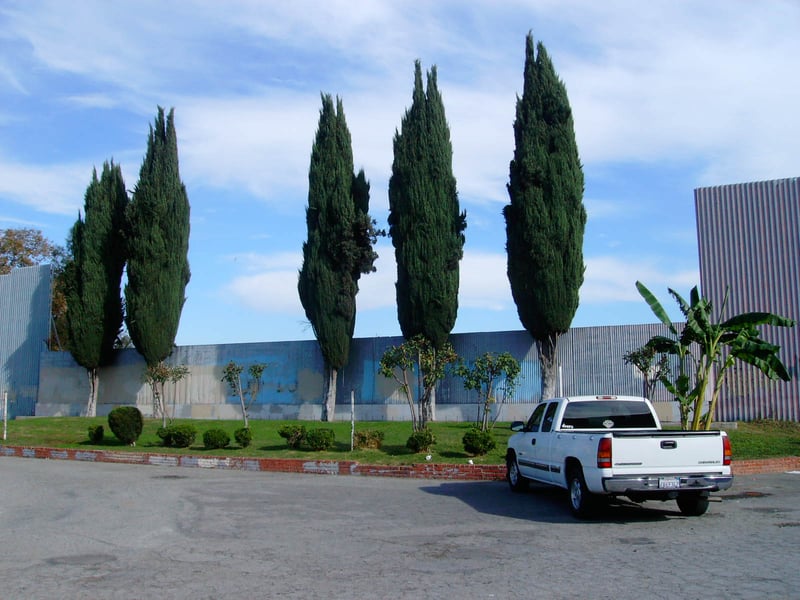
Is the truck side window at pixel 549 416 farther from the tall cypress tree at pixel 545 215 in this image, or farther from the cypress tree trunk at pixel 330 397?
the cypress tree trunk at pixel 330 397

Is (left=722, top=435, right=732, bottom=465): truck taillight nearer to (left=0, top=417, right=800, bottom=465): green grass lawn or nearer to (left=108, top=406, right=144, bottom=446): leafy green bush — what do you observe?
(left=0, top=417, right=800, bottom=465): green grass lawn

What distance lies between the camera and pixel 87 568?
8766 mm

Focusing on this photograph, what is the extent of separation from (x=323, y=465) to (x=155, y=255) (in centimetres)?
2051

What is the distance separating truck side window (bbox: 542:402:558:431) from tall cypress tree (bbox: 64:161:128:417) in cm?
2942

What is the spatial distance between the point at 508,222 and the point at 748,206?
8.13 meters

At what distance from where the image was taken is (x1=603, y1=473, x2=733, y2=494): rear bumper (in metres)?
11.1

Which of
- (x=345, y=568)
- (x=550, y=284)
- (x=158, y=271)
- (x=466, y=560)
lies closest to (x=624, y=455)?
(x=466, y=560)

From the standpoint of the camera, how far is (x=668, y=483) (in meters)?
11.2

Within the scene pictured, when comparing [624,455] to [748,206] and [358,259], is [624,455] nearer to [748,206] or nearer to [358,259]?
[748,206]

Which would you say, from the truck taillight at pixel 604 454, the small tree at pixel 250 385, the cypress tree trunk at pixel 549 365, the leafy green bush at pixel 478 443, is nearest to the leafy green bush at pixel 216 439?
the leafy green bush at pixel 478 443

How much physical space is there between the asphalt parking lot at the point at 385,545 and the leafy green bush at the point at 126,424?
9.70m

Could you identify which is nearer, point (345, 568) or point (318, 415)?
point (345, 568)

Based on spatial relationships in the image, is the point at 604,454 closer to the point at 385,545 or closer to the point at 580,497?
the point at 580,497

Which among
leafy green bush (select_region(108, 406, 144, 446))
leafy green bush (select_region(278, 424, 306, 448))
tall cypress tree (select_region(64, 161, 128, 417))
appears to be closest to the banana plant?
leafy green bush (select_region(278, 424, 306, 448))
